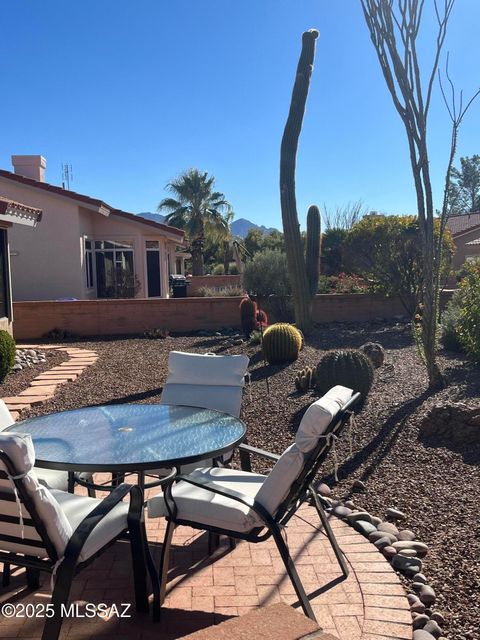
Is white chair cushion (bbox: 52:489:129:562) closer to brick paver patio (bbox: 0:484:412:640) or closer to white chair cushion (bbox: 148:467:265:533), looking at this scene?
white chair cushion (bbox: 148:467:265:533)

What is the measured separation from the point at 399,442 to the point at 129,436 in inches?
115

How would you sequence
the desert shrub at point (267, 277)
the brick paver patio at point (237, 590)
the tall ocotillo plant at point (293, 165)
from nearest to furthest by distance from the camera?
the brick paver patio at point (237, 590)
the tall ocotillo plant at point (293, 165)
the desert shrub at point (267, 277)

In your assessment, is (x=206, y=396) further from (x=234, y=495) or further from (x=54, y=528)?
(x=54, y=528)

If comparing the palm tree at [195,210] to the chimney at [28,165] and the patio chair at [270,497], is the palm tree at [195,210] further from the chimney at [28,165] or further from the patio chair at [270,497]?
the patio chair at [270,497]

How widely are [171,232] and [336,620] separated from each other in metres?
19.2

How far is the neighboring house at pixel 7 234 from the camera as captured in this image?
11258mm

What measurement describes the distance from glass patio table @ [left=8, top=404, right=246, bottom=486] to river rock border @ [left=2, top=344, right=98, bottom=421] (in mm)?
3236

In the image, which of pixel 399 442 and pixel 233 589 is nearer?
pixel 233 589

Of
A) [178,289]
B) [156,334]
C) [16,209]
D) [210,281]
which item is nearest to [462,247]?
[210,281]

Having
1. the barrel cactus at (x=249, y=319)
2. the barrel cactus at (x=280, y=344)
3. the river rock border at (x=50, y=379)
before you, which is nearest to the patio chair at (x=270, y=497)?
the river rock border at (x=50, y=379)

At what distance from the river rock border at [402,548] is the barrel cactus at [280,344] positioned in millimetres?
5107

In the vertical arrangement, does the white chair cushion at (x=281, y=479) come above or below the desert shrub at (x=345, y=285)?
below

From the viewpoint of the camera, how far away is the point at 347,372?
7.07m

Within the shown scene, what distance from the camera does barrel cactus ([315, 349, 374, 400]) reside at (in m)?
7.05
